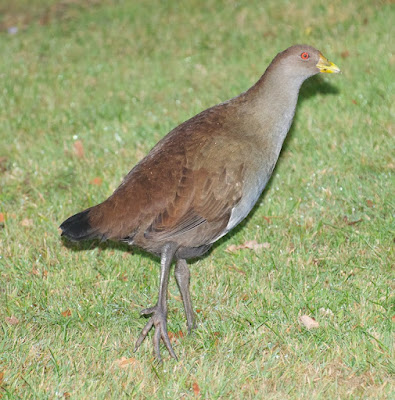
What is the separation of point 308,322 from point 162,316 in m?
0.93

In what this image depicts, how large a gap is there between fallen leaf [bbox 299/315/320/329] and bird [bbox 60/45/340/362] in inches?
27.7

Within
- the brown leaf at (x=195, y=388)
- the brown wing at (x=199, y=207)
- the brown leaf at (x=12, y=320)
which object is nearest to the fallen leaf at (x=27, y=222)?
the brown leaf at (x=12, y=320)

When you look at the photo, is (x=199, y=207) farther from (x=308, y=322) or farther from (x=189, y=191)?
(x=308, y=322)

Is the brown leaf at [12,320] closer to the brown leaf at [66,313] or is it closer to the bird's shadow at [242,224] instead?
the brown leaf at [66,313]

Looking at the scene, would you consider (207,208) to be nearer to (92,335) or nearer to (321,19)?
(92,335)

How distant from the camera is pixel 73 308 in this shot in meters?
4.48

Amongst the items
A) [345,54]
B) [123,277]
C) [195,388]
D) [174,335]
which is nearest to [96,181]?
[123,277]

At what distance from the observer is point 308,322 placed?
4.21m

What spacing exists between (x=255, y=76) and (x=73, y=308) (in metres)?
3.85

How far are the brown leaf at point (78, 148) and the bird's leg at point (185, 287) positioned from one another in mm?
2338

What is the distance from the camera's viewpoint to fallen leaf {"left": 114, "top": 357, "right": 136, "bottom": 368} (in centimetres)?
391

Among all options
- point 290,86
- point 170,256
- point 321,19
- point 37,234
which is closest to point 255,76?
point 321,19

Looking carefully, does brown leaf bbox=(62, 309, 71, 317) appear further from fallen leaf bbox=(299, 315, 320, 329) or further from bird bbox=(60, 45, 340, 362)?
fallen leaf bbox=(299, 315, 320, 329)

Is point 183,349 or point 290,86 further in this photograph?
point 290,86
